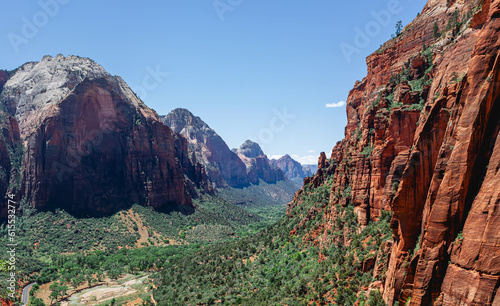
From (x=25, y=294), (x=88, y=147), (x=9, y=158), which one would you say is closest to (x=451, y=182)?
(x=25, y=294)

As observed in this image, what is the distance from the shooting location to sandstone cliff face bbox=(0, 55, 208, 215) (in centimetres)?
12462

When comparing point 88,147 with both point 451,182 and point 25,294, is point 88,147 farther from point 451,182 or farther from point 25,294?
point 451,182

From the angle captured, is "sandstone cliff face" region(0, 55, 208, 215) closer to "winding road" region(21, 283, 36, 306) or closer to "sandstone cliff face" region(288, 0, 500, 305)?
"winding road" region(21, 283, 36, 306)

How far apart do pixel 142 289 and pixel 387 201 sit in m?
61.6

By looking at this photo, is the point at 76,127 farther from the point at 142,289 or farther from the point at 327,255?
the point at 327,255

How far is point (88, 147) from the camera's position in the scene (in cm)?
13625

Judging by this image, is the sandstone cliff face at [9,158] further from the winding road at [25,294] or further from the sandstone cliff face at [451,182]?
the sandstone cliff face at [451,182]

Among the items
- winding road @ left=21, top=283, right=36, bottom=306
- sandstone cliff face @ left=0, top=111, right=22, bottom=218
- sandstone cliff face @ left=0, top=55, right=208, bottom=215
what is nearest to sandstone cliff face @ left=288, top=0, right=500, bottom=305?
winding road @ left=21, top=283, right=36, bottom=306

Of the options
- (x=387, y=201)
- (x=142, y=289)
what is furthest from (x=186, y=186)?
→ (x=387, y=201)

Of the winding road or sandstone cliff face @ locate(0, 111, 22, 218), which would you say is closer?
the winding road

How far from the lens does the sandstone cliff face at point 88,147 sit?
12462cm

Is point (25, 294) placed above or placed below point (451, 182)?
below

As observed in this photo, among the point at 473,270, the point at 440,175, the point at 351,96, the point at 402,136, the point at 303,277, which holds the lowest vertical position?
the point at 303,277

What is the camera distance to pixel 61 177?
126 metres
